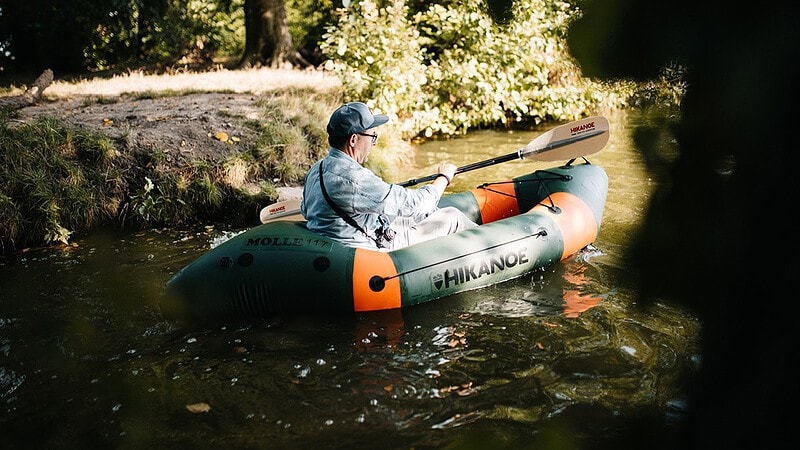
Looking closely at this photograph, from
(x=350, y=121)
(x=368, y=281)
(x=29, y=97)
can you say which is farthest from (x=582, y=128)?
(x=29, y=97)

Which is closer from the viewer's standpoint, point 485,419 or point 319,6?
point 485,419

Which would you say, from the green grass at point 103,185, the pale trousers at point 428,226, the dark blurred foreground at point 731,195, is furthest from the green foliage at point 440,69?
the dark blurred foreground at point 731,195

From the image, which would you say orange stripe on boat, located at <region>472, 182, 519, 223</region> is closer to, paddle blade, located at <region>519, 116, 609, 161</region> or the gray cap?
paddle blade, located at <region>519, 116, 609, 161</region>

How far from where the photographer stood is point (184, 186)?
631 cm

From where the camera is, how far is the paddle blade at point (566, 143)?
17.5ft

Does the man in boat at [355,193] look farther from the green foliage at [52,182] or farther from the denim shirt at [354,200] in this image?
the green foliage at [52,182]

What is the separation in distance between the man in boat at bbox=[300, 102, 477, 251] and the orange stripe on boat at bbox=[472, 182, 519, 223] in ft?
3.32

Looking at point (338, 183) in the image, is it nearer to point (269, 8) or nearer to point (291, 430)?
point (291, 430)

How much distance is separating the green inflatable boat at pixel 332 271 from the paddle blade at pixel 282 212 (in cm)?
89

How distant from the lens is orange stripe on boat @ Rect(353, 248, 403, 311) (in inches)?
162

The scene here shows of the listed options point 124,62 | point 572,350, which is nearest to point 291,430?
point 572,350

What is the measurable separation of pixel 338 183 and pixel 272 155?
10.4 feet

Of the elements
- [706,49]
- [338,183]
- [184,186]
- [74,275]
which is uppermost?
[706,49]

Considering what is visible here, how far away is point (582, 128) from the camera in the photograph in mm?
5367
